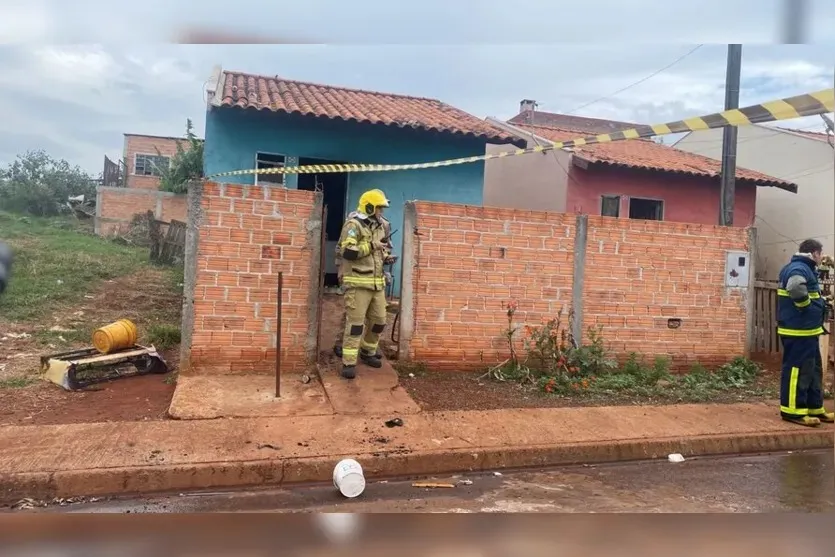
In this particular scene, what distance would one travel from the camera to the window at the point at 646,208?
12.9 metres

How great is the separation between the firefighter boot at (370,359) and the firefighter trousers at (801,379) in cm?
371

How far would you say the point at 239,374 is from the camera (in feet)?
18.2

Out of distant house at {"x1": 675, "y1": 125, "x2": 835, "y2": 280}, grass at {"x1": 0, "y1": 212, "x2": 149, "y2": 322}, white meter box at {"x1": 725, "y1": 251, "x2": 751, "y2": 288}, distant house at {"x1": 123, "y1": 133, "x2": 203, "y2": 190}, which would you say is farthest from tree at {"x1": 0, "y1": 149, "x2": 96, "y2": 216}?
distant house at {"x1": 675, "y1": 125, "x2": 835, "y2": 280}

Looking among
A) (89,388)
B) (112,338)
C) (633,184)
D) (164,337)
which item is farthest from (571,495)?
(633,184)

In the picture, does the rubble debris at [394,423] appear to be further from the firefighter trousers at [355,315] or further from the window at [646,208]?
the window at [646,208]

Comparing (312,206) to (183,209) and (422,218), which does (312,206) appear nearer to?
(422,218)

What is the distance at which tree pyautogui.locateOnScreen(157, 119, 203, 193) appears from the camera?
715 inches

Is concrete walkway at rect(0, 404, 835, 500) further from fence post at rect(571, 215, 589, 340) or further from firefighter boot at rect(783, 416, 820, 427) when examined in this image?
fence post at rect(571, 215, 589, 340)

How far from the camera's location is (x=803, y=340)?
517 centimetres

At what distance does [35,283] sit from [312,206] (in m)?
6.25

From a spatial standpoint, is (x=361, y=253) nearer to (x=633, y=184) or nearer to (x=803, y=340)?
(x=803, y=340)

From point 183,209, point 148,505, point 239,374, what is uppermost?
point 183,209

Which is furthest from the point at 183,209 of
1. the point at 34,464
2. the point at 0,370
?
the point at 34,464

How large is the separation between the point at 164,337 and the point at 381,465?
398 centimetres
